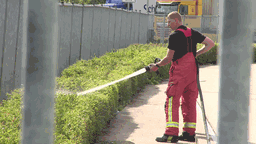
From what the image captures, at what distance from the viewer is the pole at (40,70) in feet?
2.59

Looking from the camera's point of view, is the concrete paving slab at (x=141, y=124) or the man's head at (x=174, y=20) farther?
the concrete paving slab at (x=141, y=124)

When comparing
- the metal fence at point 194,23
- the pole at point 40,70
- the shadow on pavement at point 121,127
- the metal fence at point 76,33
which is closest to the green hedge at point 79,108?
the shadow on pavement at point 121,127

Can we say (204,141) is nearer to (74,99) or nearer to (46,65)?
(74,99)

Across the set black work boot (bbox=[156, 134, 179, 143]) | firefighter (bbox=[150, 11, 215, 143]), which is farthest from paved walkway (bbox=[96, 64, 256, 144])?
firefighter (bbox=[150, 11, 215, 143])

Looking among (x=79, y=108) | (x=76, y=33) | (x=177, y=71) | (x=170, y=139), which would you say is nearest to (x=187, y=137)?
(x=170, y=139)

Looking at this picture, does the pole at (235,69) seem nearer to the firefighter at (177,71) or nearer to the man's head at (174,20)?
the firefighter at (177,71)

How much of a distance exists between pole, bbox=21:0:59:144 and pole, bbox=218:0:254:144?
37cm

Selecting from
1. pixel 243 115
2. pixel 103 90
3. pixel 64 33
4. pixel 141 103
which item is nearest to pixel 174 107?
pixel 103 90

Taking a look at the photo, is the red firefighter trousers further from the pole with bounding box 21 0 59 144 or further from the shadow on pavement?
the pole with bounding box 21 0 59 144

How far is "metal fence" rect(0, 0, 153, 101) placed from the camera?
5.98 m

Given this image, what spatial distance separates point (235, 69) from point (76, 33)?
30.0 ft

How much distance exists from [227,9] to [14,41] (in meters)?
5.84

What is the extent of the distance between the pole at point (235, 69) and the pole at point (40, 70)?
0.37 metres

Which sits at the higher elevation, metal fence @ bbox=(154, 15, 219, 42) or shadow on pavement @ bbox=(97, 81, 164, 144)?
metal fence @ bbox=(154, 15, 219, 42)
